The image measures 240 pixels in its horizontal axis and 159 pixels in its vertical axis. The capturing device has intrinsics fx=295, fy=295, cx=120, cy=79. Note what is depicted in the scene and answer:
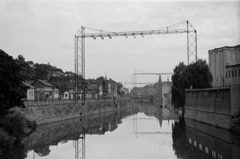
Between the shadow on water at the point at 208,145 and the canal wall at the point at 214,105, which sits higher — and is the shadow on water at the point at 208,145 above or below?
below

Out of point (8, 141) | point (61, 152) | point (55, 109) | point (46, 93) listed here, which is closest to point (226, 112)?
point (61, 152)

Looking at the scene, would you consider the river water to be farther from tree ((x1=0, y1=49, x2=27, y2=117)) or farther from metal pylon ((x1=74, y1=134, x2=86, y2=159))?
tree ((x1=0, y1=49, x2=27, y2=117))

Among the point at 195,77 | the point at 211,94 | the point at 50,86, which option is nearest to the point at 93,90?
the point at 50,86

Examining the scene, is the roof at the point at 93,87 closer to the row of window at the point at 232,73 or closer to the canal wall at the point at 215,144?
the row of window at the point at 232,73

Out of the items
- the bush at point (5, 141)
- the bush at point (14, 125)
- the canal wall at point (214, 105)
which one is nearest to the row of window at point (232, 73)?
the canal wall at point (214, 105)

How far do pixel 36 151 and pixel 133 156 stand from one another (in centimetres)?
696

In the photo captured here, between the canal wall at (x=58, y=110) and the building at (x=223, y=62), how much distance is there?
2167 centimetres

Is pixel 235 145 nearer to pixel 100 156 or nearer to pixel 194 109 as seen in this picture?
pixel 100 156

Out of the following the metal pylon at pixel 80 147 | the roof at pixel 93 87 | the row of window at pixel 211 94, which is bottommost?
the metal pylon at pixel 80 147

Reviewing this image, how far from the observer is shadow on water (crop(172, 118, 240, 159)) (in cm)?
1828

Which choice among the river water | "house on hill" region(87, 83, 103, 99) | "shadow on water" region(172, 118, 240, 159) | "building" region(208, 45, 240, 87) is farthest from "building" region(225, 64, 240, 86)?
"house on hill" region(87, 83, 103, 99)

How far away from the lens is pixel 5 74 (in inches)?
840

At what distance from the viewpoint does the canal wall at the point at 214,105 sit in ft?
82.7

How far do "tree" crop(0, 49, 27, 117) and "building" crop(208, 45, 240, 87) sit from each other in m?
31.1
